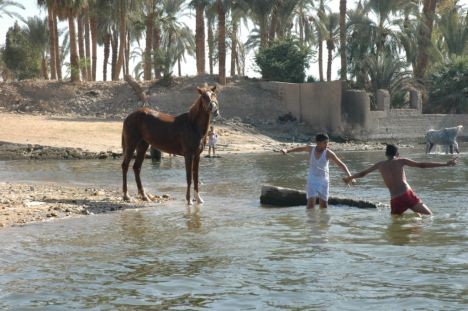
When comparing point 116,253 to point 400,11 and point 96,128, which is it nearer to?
point 96,128

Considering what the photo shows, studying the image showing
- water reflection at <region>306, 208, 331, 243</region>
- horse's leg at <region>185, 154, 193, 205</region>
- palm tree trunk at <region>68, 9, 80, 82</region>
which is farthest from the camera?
palm tree trunk at <region>68, 9, 80, 82</region>

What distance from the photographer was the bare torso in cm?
1239

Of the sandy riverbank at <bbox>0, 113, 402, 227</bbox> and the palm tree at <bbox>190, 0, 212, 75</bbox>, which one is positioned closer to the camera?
the sandy riverbank at <bbox>0, 113, 402, 227</bbox>

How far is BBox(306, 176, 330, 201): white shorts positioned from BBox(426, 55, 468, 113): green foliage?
39.5 meters

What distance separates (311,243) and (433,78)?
1727 inches

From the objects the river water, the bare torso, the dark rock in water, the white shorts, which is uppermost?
the bare torso

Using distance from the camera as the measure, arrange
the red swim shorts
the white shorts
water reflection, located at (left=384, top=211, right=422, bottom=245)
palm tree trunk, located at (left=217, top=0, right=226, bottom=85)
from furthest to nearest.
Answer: palm tree trunk, located at (left=217, top=0, right=226, bottom=85), the white shorts, the red swim shorts, water reflection, located at (left=384, top=211, right=422, bottom=245)

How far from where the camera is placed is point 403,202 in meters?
12.6

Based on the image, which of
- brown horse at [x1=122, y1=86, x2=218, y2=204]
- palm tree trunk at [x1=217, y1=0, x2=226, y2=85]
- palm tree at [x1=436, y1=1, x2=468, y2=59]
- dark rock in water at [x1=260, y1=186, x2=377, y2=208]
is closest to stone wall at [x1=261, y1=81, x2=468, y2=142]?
palm tree trunk at [x1=217, y1=0, x2=226, y2=85]

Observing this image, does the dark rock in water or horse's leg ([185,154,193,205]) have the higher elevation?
horse's leg ([185,154,193,205])

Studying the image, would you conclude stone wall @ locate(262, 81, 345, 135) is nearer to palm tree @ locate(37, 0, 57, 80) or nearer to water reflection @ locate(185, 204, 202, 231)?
palm tree @ locate(37, 0, 57, 80)

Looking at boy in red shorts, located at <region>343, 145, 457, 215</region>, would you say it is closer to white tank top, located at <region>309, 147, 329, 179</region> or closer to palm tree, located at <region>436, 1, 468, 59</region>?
white tank top, located at <region>309, 147, 329, 179</region>

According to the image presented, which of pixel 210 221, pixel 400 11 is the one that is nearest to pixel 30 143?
pixel 210 221

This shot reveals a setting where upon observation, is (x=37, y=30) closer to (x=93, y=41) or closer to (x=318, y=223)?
(x=93, y=41)
